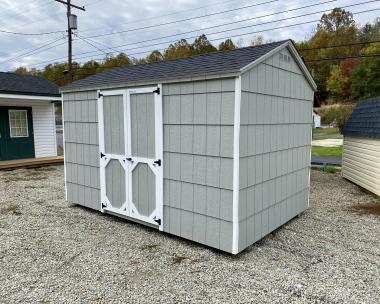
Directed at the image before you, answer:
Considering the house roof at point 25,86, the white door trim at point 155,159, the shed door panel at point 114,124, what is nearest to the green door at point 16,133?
the house roof at point 25,86

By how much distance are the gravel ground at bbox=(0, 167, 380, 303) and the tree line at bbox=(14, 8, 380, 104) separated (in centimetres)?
2353

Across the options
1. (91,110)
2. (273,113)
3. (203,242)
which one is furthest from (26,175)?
(273,113)

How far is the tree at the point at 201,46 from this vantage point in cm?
2895

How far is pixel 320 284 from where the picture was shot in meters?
2.97

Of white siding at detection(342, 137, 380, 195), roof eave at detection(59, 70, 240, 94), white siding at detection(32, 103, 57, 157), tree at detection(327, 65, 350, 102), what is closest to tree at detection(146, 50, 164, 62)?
tree at detection(327, 65, 350, 102)

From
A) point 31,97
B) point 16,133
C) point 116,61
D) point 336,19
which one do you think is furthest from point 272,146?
point 336,19

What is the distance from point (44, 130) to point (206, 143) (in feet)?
30.8

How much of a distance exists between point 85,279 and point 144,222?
1.48m

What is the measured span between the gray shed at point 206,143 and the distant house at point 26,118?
18.2 ft

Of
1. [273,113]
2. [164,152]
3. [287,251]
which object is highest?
[273,113]

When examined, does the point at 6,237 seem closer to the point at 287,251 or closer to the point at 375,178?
the point at 287,251

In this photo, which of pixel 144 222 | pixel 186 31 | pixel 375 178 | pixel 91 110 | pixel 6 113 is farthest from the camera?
pixel 186 31

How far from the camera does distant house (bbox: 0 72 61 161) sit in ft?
32.1

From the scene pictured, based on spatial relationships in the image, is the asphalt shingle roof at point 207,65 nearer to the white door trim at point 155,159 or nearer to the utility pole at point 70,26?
the white door trim at point 155,159
